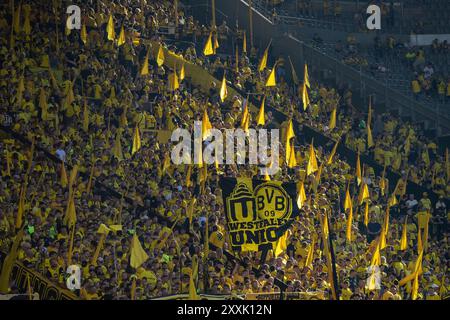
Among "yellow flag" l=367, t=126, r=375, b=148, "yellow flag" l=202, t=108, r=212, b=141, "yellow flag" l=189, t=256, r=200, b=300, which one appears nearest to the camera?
"yellow flag" l=189, t=256, r=200, b=300

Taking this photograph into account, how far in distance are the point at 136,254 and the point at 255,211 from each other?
223 centimetres

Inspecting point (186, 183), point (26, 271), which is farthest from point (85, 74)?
point (26, 271)

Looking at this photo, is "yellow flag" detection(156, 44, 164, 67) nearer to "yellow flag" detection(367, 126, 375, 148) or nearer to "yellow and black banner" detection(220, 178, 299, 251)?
"yellow flag" detection(367, 126, 375, 148)

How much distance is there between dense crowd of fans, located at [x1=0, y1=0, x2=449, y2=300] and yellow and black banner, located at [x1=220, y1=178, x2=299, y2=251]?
1.83 feet

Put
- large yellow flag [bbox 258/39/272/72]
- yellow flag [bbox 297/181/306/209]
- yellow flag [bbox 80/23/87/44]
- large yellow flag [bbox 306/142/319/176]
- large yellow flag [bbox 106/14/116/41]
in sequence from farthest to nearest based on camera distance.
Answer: large yellow flag [bbox 258/39/272/72], large yellow flag [bbox 106/14/116/41], yellow flag [bbox 80/23/87/44], large yellow flag [bbox 306/142/319/176], yellow flag [bbox 297/181/306/209]

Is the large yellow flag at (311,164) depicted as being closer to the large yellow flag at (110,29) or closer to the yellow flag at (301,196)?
the yellow flag at (301,196)

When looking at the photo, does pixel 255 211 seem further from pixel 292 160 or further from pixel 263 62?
pixel 263 62

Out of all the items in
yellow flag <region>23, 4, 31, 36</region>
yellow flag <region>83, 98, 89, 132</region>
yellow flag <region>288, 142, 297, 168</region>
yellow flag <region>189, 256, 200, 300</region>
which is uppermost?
yellow flag <region>23, 4, 31, 36</region>

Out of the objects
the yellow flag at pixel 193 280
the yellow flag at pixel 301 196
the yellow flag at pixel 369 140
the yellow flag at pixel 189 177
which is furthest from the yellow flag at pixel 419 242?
the yellow flag at pixel 193 280

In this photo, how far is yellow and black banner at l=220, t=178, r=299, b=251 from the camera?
22.8m

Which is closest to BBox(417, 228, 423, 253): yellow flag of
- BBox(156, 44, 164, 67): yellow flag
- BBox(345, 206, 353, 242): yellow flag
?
BBox(345, 206, 353, 242): yellow flag

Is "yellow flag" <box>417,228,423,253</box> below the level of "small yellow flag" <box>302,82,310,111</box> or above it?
below

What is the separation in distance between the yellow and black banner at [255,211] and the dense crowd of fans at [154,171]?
1.83 feet

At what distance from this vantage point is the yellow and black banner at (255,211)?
74.7 feet
